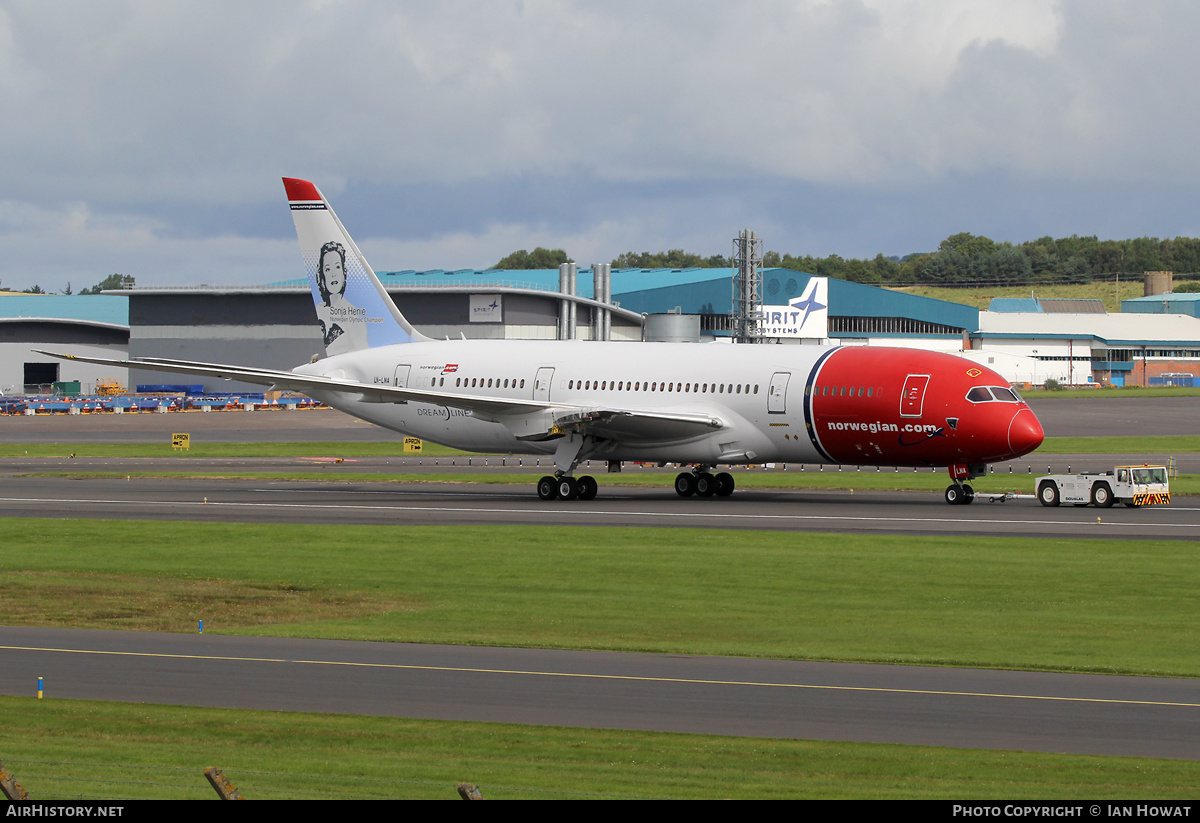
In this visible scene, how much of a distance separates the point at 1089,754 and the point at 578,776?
226 inches

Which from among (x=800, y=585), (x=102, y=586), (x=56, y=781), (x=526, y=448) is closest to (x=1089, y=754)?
(x=56, y=781)

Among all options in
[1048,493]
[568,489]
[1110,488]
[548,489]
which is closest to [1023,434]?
[1048,493]

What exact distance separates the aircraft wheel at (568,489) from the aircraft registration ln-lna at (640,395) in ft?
0.15

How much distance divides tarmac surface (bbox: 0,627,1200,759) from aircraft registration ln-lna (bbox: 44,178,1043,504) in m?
24.4

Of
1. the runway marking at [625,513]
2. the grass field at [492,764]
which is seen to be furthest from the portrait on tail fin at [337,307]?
the grass field at [492,764]

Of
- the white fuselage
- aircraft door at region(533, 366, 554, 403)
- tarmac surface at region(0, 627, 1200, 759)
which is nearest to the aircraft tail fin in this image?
the white fuselage

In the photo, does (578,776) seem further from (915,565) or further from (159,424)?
(159,424)

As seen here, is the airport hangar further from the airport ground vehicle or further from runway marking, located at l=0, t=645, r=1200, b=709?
runway marking, located at l=0, t=645, r=1200, b=709

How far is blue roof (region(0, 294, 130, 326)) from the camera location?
153 m

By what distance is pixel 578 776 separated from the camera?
45.5ft

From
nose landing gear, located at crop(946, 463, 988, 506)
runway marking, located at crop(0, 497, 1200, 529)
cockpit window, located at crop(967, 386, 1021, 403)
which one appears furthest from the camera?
nose landing gear, located at crop(946, 463, 988, 506)

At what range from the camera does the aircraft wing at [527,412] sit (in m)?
46.1

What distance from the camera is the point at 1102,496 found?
44.8m

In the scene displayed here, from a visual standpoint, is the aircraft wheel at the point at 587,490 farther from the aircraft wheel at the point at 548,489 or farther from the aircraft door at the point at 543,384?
the aircraft door at the point at 543,384
